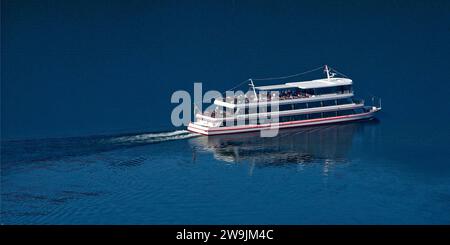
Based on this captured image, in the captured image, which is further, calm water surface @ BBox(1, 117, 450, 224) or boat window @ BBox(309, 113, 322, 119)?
boat window @ BBox(309, 113, 322, 119)

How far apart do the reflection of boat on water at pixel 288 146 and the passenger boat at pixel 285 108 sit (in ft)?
4.27

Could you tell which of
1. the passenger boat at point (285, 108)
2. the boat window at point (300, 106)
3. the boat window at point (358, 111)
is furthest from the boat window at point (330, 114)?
the boat window at point (358, 111)

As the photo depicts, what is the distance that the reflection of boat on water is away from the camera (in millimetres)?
78750

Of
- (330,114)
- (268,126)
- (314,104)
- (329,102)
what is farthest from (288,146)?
(329,102)

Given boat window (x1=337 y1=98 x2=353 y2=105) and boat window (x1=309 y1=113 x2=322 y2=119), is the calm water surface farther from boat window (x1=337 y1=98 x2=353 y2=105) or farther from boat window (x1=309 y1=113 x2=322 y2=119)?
boat window (x1=337 y1=98 x2=353 y2=105)

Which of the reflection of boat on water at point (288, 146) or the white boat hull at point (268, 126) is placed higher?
the white boat hull at point (268, 126)

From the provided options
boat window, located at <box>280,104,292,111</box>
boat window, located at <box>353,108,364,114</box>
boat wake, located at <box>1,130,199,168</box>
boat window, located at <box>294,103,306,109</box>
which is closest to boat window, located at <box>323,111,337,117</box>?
boat window, located at <box>294,103,306,109</box>

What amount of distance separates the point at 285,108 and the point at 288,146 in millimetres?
10642

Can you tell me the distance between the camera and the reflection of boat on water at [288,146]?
7875 cm

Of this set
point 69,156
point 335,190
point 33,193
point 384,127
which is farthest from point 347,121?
point 33,193

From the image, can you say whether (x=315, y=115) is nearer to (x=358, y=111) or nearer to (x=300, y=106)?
(x=300, y=106)

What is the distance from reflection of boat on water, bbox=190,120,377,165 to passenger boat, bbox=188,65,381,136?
1300mm

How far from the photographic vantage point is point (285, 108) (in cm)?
9369

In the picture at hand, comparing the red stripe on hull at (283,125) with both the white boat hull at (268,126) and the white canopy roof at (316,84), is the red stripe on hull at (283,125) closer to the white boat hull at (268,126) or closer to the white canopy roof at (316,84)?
the white boat hull at (268,126)
